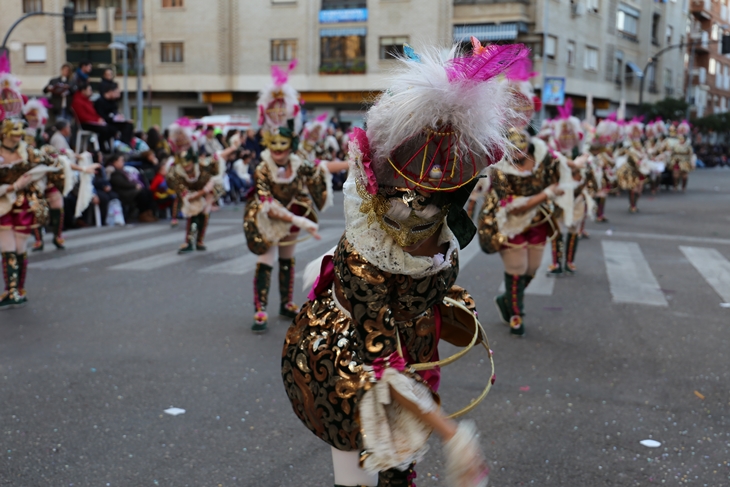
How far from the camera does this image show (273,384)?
5121 millimetres

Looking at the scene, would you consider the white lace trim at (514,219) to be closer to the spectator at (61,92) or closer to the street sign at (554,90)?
the spectator at (61,92)

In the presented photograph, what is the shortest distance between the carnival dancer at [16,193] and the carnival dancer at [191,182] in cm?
369

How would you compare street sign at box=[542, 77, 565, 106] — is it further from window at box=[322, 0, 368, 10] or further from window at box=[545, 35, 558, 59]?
window at box=[322, 0, 368, 10]

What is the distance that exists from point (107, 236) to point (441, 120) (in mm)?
11486

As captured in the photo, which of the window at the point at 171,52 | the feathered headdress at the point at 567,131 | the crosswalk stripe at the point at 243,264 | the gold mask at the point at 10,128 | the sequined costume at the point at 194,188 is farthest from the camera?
the window at the point at 171,52

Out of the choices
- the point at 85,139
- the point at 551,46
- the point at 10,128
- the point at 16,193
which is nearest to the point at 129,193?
the point at 85,139

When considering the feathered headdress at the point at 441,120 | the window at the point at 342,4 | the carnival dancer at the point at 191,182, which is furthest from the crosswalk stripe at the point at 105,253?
the window at the point at 342,4

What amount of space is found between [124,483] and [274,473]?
751 millimetres

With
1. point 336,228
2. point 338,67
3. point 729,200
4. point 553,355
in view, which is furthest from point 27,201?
point 338,67

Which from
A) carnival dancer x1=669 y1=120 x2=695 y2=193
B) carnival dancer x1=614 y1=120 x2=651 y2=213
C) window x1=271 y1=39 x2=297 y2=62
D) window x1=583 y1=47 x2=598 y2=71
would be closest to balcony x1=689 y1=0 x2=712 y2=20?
window x1=583 y1=47 x2=598 y2=71

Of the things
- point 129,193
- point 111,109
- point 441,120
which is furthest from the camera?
point 111,109

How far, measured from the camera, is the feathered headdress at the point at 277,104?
651cm

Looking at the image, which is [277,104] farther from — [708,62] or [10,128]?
[708,62]

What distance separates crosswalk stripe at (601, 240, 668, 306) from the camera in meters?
8.02
